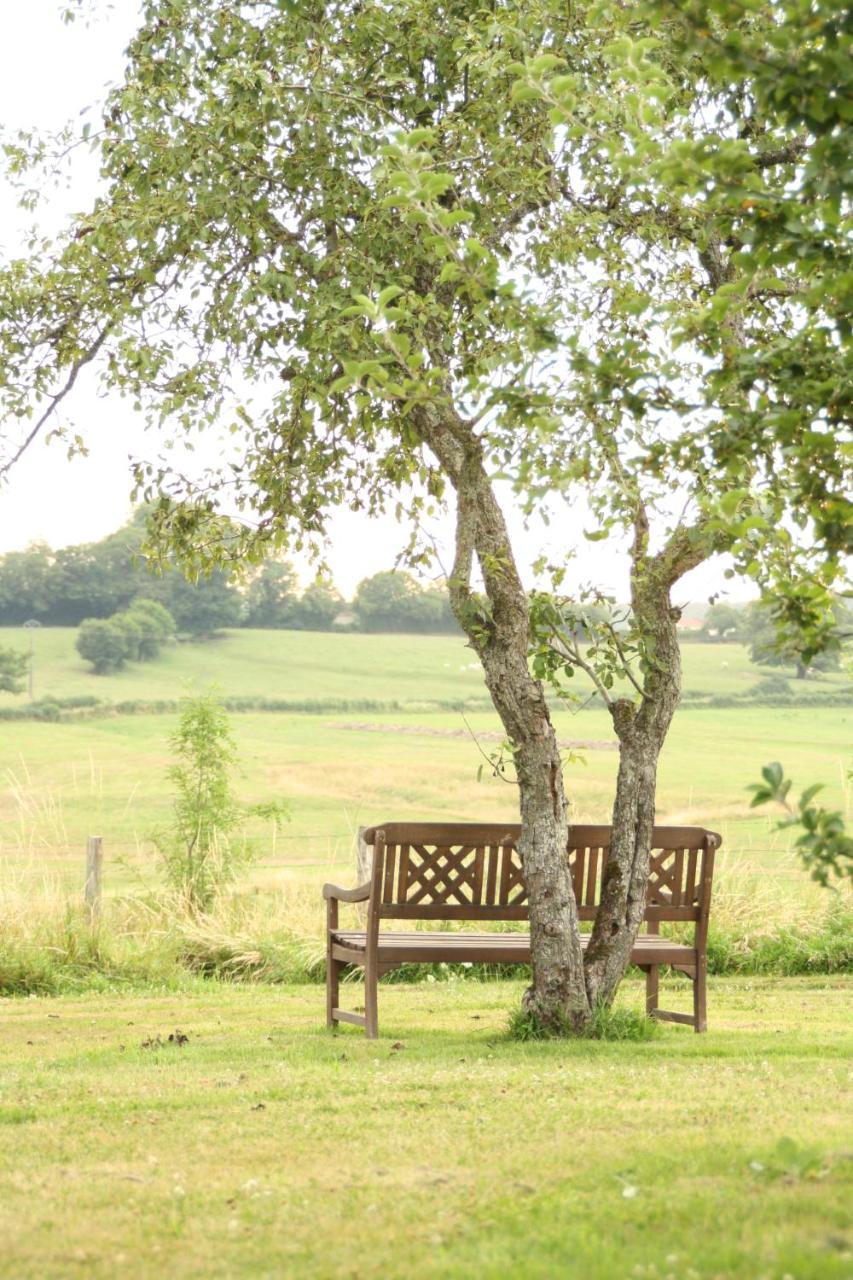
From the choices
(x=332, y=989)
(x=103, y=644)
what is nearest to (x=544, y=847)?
(x=332, y=989)

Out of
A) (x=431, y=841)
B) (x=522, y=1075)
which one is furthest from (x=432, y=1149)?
(x=431, y=841)

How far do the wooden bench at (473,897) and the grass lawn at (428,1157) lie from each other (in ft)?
1.27

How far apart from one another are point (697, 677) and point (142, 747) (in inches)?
805

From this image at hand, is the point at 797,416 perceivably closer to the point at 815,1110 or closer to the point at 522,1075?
the point at 815,1110

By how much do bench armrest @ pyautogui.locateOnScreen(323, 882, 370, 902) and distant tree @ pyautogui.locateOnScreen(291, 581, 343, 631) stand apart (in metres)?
48.7

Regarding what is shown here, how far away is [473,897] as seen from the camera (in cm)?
730

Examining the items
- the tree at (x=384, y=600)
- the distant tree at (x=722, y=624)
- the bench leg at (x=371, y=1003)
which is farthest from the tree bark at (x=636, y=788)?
the tree at (x=384, y=600)

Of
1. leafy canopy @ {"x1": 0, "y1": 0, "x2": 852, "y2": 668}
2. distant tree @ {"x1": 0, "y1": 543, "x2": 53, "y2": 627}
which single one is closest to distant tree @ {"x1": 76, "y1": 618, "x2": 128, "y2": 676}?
distant tree @ {"x1": 0, "y1": 543, "x2": 53, "y2": 627}

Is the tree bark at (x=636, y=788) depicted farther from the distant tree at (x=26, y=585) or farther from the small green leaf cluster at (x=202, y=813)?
the distant tree at (x=26, y=585)

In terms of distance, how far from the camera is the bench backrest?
23.2 ft

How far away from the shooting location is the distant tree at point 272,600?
187 feet

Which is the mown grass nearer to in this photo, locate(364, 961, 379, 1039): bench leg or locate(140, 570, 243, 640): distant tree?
locate(364, 961, 379, 1039): bench leg

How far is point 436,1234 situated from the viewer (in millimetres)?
3340

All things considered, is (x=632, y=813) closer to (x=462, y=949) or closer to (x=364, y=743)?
(x=462, y=949)
